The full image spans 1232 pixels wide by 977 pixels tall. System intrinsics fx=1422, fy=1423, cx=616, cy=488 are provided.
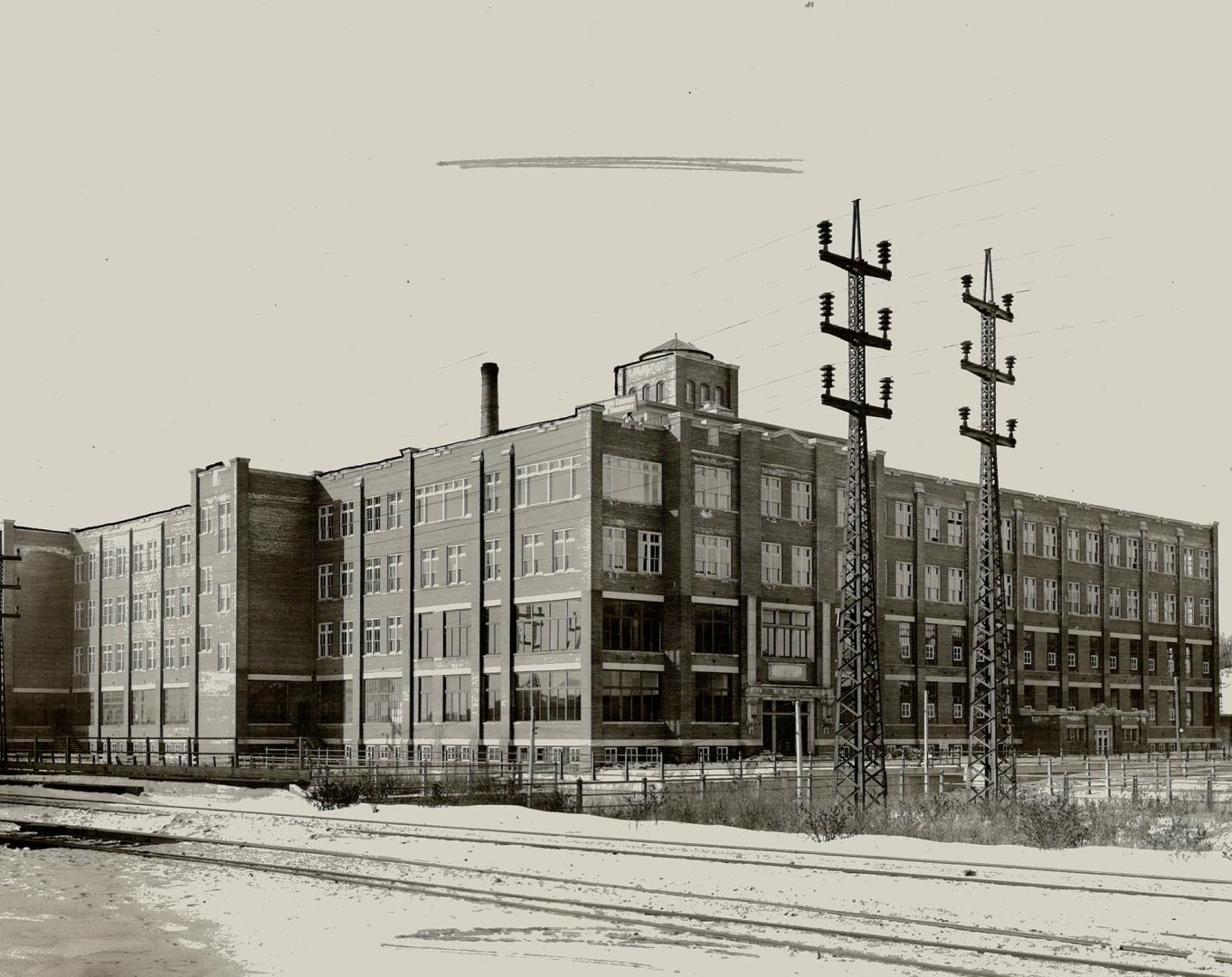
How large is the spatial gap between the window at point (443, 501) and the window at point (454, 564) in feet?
4.60

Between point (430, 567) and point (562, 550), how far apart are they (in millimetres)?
9277

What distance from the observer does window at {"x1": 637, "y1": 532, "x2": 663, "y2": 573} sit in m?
58.6

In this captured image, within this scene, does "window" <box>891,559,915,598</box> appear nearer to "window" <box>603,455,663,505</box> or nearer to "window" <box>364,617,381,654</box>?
"window" <box>603,455,663,505</box>

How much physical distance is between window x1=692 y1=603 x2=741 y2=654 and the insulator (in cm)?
3021

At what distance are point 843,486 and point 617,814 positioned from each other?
35.9m

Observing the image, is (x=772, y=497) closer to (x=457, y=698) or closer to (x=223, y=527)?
(x=457, y=698)

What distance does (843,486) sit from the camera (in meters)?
66.6

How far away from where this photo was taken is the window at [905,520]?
229 feet

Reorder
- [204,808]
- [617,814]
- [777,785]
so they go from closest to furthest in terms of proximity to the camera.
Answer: [617,814], [204,808], [777,785]

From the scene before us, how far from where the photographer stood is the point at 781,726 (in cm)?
6209

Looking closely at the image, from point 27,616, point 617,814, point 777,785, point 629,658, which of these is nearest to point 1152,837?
point 617,814

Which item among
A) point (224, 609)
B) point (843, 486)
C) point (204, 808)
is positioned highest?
point (843, 486)

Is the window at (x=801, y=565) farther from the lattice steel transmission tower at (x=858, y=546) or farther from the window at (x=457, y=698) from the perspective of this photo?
the lattice steel transmission tower at (x=858, y=546)

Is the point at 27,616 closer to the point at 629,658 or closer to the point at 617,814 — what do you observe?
the point at 629,658
